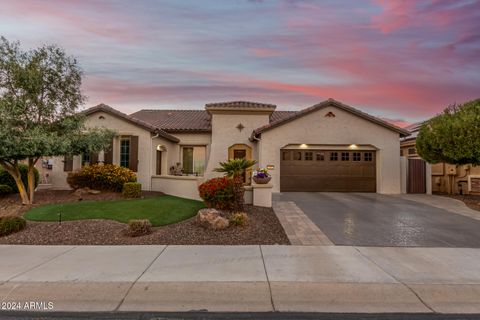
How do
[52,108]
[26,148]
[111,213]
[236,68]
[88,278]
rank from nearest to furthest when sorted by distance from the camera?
[88,278], [111,213], [26,148], [52,108], [236,68]

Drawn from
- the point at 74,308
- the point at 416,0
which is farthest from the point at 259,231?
the point at 416,0

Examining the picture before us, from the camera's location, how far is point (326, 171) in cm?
1659

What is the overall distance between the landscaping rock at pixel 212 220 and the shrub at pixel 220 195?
3.49 feet

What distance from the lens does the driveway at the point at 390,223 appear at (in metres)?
7.06

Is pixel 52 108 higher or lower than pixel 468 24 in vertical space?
lower

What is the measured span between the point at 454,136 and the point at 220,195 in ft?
34.7

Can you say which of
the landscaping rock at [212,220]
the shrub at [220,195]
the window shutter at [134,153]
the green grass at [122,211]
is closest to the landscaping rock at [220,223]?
the landscaping rock at [212,220]

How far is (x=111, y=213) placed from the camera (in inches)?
371

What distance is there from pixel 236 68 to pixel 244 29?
316 cm

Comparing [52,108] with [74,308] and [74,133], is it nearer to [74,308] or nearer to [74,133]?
[74,133]

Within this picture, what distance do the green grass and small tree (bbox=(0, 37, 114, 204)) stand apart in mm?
2251

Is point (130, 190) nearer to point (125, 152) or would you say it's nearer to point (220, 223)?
point (125, 152)

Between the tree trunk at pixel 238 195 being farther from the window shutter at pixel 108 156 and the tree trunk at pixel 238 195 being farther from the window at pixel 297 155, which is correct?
the window shutter at pixel 108 156

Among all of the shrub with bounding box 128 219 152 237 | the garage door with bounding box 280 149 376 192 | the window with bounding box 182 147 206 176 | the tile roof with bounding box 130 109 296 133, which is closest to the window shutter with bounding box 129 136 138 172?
the tile roof with bounding box 130 109 296 133
